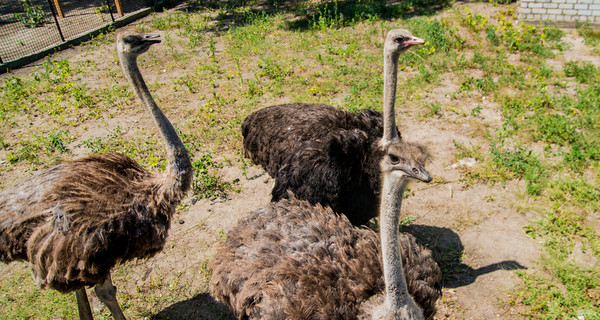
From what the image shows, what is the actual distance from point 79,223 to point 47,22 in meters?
10.5

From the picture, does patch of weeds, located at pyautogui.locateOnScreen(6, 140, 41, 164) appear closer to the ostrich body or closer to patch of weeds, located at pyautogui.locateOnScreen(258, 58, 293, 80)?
patch of weeds, located at pyautogui.locateOnScreen(258, 58, 293, 80)

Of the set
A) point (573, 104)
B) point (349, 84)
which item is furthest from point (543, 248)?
point (349, 84)

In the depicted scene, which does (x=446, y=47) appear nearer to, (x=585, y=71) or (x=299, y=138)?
(x=585, y=71)

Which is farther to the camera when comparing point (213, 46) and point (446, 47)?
point (213, 46)

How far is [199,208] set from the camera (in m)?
4.82

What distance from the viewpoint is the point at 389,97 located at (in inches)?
127

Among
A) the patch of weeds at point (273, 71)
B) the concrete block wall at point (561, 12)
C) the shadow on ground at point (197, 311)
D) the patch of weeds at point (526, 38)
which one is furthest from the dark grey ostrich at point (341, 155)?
the concrete block wall at point (561, 12)

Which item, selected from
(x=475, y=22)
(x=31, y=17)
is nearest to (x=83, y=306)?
(x=475, y=22)

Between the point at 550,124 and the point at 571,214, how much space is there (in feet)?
5.31

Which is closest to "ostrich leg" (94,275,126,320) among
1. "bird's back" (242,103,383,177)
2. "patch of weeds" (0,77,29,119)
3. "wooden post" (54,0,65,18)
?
"bird's back" (242,103,383,177)

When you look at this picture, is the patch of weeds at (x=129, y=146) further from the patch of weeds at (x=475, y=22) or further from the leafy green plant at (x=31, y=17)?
the leafy green plant at (x=31, y=17)

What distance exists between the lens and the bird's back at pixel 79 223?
9.70ft

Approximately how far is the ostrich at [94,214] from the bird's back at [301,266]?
1.98 ft

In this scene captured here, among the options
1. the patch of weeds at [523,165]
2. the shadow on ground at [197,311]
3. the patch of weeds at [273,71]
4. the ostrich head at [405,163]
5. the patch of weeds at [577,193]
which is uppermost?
the ostrich head at [405,163]
